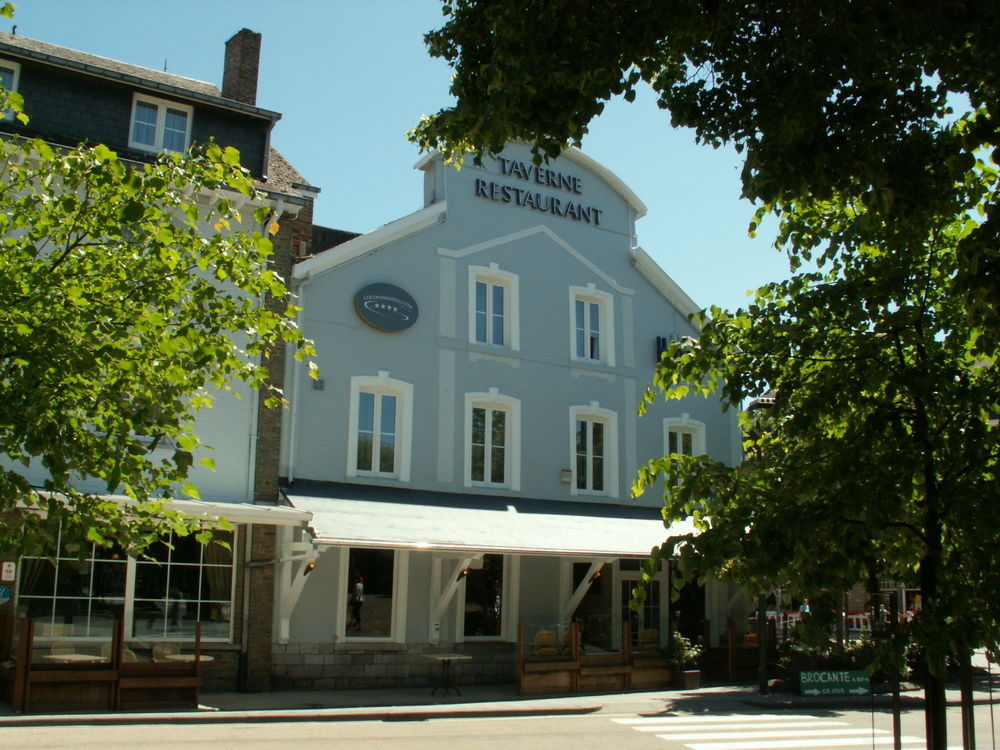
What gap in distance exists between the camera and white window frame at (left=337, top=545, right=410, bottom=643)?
18500mm

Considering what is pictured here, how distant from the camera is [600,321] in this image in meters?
23.5

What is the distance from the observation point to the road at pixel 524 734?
1223 cm

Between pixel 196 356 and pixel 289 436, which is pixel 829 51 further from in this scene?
pixel 289 436

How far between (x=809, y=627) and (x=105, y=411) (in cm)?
560

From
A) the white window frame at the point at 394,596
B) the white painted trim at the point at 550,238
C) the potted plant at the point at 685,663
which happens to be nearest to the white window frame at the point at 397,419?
the white window frame at the point at 394,596

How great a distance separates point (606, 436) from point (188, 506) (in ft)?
33.0

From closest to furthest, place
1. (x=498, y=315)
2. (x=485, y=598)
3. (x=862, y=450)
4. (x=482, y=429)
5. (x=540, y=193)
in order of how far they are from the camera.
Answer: (x=862, y=450) → (x=485, y=598) → (x=482, y=429) → (x=498, y=315) → (x=540, y=193)

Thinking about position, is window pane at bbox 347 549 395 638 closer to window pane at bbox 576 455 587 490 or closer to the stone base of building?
the stone base of building

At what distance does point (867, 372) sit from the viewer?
22.6 ft

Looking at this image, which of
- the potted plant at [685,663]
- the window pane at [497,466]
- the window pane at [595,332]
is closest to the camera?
the potted plant at [685,663]

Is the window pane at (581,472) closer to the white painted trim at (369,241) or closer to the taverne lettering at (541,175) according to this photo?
the white painted trim at (369,241)

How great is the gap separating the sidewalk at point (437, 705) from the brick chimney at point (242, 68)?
431 inches

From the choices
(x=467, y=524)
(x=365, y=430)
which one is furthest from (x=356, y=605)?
(x=365, y=430)

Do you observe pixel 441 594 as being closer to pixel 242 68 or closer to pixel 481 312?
pixel 481 312
